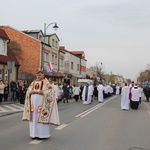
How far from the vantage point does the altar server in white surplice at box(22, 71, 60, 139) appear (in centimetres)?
813

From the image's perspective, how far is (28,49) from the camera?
138 ft

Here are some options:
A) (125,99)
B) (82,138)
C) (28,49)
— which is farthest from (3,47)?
(82,138)

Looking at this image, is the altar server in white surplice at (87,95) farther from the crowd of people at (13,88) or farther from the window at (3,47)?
the window at (3,47)

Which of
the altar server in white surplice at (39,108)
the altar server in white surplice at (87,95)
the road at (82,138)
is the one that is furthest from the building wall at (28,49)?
the altar server in white surplice at (39,108)

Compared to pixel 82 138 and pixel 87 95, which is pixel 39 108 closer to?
pixel 82 138

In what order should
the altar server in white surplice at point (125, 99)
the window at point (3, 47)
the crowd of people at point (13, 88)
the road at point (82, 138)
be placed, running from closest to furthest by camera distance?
the road at point (82, 138), the altar server in white surplice at point (125, 99), the crowd of people at point (13, 88), the window at point (3, 47)

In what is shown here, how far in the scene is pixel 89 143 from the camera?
802cm

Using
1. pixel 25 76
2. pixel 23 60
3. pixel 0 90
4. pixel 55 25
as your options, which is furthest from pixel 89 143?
pixel 23 60

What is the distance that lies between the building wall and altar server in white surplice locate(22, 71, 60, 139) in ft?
110

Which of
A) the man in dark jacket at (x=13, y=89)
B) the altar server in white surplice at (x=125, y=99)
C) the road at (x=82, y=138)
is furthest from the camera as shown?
the man in dark jacket at (x=13, y=89)

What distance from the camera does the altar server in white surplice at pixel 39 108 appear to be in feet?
26.7

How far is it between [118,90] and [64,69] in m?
10.1

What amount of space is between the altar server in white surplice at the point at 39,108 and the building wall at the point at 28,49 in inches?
1318

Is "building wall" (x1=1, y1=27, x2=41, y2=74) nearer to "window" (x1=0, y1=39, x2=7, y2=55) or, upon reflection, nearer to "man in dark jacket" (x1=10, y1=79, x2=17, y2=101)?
"window" (x1=0, y1=39, x2=7, y2=55)
